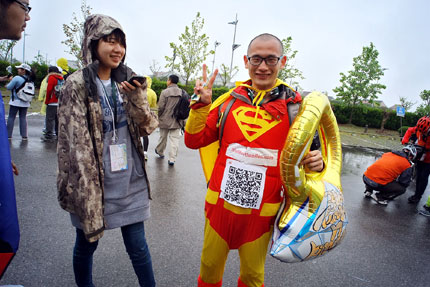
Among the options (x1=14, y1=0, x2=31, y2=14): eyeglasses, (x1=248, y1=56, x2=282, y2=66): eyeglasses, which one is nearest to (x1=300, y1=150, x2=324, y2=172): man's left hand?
(x1=248, y1=56, x2=282, y2=66): eyeglasses

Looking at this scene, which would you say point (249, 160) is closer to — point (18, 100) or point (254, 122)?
point (254, 122)

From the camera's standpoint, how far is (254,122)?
158 cm

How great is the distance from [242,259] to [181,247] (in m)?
1.28

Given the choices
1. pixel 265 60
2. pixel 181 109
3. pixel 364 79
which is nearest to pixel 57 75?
pixel 181 109

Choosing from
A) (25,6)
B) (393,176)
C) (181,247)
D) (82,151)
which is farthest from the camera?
(393,176)

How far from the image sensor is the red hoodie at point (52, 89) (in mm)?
6145

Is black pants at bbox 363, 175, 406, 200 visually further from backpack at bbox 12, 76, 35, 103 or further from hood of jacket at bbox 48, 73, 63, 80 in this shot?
backpack at bbox 12, 76, 35, 103

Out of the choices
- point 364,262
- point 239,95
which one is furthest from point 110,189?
point 364,262

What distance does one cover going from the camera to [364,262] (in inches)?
115

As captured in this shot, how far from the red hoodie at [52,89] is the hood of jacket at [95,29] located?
5376 millimetres

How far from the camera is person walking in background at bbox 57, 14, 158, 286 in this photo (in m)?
1.51

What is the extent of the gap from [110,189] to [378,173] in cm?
496

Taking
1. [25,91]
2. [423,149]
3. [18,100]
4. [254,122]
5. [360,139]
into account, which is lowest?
[360,139]

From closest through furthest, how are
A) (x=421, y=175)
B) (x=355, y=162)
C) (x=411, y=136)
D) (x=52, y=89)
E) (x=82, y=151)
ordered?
(x=82, y=151)
(x=421, y=175)
(x=411, y=136)
(x=52, y=89)
(x=355, y=162)
